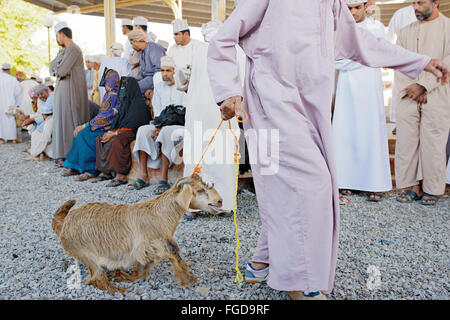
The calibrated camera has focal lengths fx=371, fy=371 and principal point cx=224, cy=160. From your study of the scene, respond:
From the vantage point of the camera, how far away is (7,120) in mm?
10195

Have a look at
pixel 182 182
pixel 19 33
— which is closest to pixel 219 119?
pixel 182 182

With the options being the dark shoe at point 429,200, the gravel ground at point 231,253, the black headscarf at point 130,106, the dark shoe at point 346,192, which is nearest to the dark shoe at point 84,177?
Result: the gravel ground at point 231,253

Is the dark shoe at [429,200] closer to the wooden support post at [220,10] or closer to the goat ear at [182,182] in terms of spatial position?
the goat ear at [182,182]

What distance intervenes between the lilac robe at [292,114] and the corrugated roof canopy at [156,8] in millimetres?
10822

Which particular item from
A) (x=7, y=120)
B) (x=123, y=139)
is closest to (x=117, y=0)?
(x=7, y=120)

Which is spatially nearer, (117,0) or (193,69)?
(193,69)

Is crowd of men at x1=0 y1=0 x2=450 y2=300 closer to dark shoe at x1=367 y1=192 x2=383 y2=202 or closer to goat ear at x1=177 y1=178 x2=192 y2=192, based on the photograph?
dark shoe at x1=367 y1=192 x2=383 y2=202

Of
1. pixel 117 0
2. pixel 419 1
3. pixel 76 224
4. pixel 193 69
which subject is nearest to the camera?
pixel 76 224

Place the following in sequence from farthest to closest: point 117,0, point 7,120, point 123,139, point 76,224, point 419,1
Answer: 1. point 117,0
2. point 7,120
3. point 123,139
4. point 419,1
5. point 76,224

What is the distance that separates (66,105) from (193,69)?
376cm

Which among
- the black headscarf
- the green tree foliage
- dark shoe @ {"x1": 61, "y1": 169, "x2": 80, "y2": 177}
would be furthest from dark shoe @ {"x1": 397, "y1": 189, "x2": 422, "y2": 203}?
the green tree foliage

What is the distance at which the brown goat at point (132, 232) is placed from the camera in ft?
7.32

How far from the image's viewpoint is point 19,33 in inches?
758
